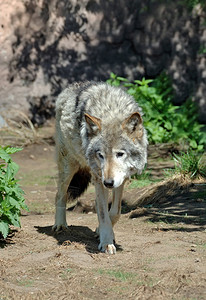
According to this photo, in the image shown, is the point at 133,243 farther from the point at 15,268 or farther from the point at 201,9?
the point at 201,9

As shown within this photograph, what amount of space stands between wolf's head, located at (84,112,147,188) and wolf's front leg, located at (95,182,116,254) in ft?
0.89

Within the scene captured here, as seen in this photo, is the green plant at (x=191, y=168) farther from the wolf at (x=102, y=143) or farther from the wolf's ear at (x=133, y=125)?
the wolf's ear at (x=133, y=125)

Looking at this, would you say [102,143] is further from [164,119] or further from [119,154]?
[164,119]

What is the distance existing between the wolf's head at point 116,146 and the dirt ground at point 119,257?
807 millimetres

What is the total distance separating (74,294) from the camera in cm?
374

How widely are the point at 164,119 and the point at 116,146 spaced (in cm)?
637

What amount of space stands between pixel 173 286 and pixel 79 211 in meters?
3.64

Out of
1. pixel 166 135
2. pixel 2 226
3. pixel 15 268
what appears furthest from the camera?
pixel 166 135

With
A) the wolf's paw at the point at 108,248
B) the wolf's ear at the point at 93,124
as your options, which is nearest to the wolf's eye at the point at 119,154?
the wolf's ear at the point at 93,124

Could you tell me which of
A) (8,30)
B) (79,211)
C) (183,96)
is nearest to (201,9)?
(183,96)

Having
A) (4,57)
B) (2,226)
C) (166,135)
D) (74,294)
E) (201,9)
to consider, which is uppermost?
(201,9)

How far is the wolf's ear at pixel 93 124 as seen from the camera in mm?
4926

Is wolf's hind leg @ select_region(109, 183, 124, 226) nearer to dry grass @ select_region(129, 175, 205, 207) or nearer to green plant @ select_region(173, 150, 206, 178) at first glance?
dry grass @ select_region(129, 175, 205, 207)

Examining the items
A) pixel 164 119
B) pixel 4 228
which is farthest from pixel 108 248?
pixel 164 119
